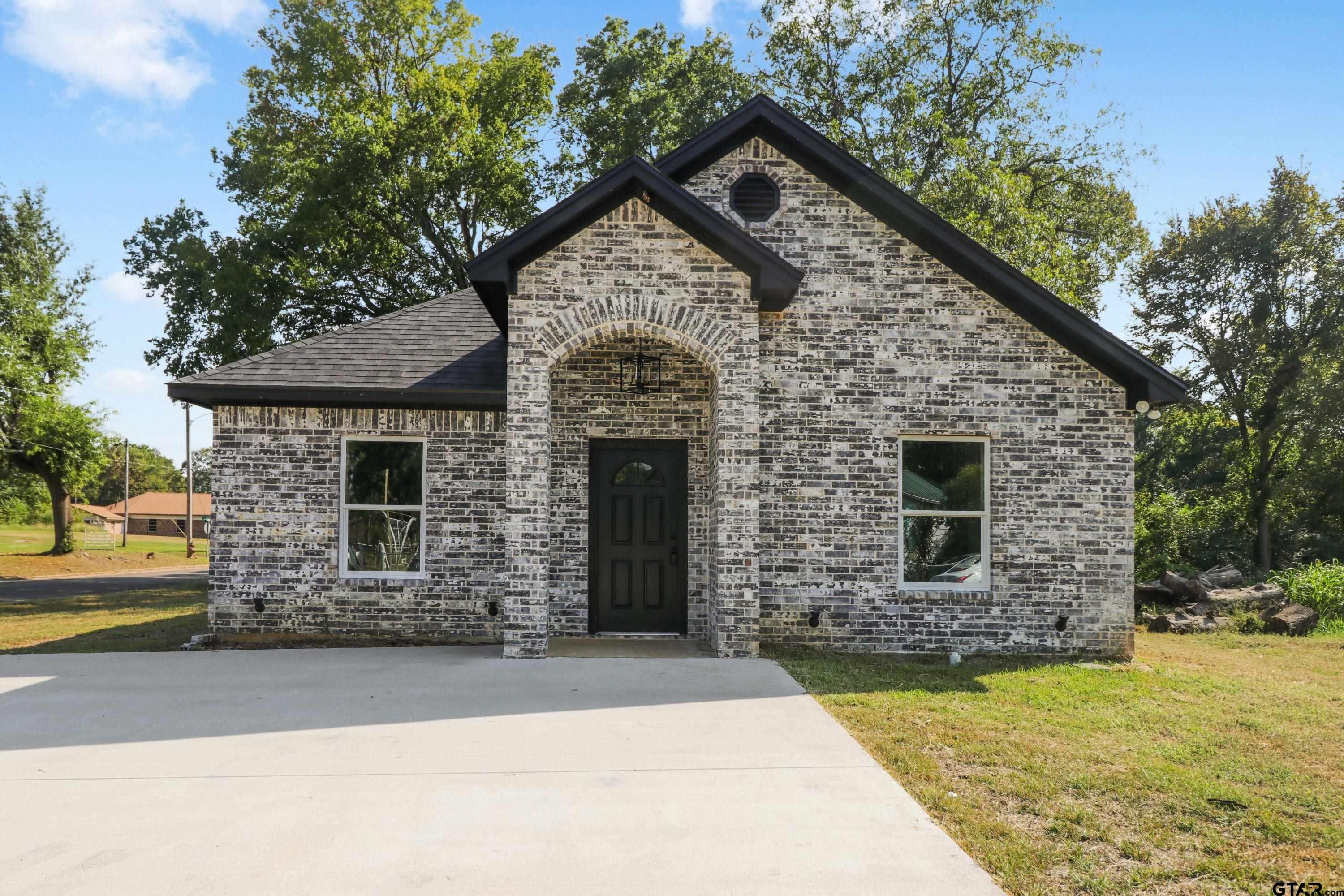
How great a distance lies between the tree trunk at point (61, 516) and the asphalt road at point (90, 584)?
16.9 ft

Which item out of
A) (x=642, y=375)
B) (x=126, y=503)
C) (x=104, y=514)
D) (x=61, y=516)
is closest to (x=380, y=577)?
(x=642, y=375)

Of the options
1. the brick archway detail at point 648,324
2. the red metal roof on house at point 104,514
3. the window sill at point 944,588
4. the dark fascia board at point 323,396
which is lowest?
the red metal roof on house at point 104,514

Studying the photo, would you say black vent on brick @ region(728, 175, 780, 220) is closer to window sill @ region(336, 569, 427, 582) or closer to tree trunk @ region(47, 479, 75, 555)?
window sill @ region(336, 569, 427, 582)

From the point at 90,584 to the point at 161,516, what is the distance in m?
56.8

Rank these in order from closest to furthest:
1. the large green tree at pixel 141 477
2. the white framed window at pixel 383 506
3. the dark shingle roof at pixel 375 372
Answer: the dark shingle roof at pixel 375 372 → the white framed window at pixel 383 506 → the large green tree at pixel 141 477

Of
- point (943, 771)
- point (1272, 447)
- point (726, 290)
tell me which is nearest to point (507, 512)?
point (726, 290)

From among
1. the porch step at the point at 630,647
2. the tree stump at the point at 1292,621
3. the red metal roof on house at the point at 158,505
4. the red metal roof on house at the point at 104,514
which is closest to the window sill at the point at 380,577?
the porch step at the point at 630,647

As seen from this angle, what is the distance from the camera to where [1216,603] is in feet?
47.4

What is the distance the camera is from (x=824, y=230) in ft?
34.3

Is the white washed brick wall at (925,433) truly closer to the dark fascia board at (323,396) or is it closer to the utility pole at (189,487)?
the dark fascia board at (323,396)

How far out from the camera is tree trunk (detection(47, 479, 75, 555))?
109 ft

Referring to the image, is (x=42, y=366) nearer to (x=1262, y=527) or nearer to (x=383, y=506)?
(x=383, y=506)

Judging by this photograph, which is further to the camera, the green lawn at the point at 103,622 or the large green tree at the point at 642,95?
the large green tree at the point at 642,95

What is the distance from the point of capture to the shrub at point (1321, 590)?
14344mm
